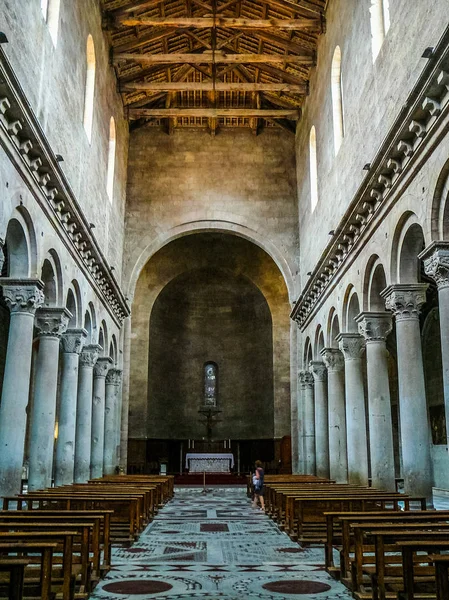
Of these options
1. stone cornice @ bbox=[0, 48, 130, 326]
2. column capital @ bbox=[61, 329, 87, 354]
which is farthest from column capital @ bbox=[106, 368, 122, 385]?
column capital @ bbox=[61, 329, 87, 354]

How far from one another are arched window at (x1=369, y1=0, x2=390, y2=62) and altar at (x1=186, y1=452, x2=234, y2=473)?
1660cm

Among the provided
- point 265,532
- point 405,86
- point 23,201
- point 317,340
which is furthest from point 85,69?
→ point 265,532

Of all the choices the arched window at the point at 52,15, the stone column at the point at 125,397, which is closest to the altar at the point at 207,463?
the stone column at the point at 125,397

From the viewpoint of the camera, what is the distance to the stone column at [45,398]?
15.4 metres

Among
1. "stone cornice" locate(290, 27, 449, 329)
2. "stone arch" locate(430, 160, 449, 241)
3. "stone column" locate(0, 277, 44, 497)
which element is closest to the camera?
"stone cornice" locate(290, 27, 449, 329)

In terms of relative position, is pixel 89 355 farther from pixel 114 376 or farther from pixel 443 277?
pixel 443 277

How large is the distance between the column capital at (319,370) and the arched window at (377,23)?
11913 mm

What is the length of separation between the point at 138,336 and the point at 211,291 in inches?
262

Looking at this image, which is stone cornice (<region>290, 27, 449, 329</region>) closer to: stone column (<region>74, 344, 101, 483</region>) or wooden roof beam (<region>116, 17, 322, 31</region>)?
stone column (<region>74, 344, 101, 483</region>)

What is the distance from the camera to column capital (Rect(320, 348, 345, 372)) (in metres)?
21.2

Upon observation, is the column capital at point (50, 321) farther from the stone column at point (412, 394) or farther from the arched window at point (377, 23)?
the arched window at point (377, 23)

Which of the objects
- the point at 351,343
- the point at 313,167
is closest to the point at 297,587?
the point at 351,343

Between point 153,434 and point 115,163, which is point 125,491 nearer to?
point 115,163

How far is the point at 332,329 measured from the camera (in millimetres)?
21125
